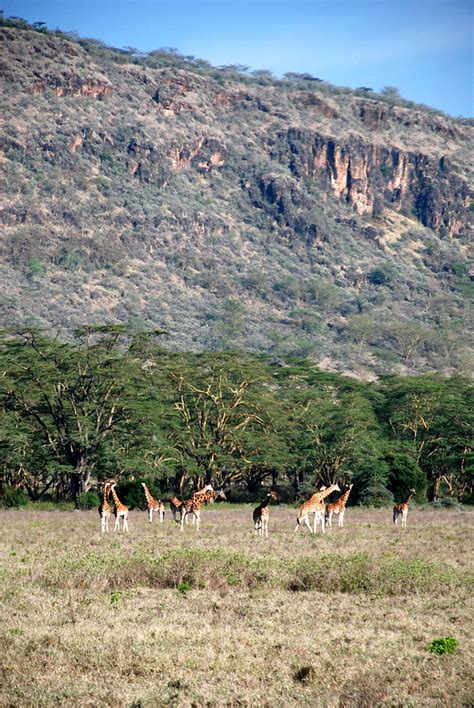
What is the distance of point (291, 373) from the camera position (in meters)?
76.7

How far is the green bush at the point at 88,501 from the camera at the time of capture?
51.7 metres

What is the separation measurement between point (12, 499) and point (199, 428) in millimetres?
13744

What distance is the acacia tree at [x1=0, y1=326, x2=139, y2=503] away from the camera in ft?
181

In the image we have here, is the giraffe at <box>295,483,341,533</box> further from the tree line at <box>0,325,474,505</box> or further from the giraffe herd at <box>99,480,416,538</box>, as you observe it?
the tree line at <box>0,325,474,505</box>

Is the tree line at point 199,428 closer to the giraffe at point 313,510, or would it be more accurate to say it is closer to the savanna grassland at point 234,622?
the giraffe at point 313,510

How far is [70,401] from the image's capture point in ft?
186

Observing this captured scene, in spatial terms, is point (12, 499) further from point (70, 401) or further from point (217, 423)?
point (217, 423)

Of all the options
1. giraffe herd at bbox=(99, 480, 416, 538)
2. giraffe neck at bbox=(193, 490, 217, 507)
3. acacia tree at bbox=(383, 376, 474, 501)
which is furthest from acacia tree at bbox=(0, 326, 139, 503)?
acacia tree at bbox=(383, 376, 474, 501)

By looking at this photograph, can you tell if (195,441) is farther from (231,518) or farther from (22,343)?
(231,518)

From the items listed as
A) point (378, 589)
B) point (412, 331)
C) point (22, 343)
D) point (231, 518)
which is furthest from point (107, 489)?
point (412, 331)

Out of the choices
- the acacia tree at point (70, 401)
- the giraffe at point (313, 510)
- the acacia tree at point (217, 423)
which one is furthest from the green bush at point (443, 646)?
the acacia tree at point (217, 423)

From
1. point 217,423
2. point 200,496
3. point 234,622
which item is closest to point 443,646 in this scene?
point 234,622

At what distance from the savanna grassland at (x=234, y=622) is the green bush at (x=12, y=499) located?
22161mm

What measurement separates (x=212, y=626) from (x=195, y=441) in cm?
4275
